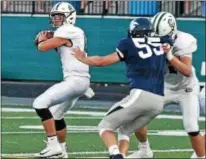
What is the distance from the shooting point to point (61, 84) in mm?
10336

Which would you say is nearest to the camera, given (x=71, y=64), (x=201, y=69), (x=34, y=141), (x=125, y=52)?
(x=125, y=52)

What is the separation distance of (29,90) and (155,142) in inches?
300

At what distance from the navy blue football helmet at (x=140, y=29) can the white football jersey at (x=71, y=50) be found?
129 cm

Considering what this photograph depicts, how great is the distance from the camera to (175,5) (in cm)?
1967

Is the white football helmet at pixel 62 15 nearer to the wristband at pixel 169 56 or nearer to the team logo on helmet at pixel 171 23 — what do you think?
the team logo on helmet at pixel 171 23

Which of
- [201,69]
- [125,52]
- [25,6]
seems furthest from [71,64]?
[25,6]

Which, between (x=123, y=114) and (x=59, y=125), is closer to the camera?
(x=123, y=114)

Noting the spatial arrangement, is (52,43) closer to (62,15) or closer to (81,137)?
(62,15)

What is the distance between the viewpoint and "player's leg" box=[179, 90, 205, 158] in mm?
9855

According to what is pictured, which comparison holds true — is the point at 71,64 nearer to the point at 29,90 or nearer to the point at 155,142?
the point at 155,142

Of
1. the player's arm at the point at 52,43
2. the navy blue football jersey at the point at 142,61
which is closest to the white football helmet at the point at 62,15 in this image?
the player's arm at the point at 52,43

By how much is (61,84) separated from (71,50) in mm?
397

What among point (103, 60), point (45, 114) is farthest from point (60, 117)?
point (103, 60)

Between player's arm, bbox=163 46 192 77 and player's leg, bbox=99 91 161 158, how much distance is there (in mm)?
515
